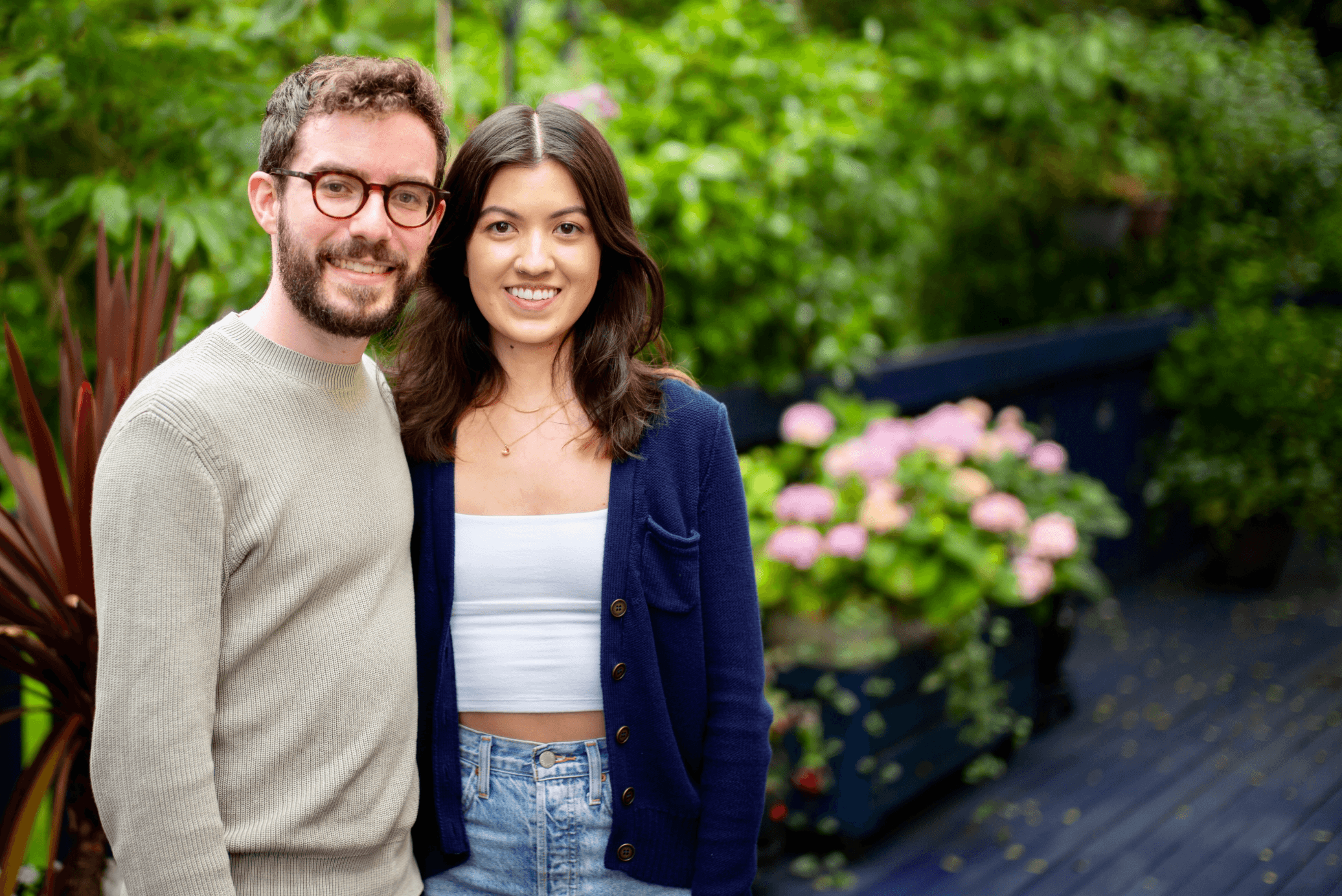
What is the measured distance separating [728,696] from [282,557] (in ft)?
2.01

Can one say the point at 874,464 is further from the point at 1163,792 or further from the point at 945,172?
the point at 945,172

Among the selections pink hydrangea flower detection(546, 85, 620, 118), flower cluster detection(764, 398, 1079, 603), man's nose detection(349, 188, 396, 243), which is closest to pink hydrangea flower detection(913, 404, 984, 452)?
flower cluster detection(764, 398, 1079, 603)

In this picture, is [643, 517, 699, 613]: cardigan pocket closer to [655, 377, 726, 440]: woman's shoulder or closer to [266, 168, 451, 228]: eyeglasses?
[655, 377, 726, 440]: woman's shoulder

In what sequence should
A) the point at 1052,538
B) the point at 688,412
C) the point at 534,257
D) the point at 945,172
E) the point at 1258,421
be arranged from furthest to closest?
the point at 945,172
the point at 1258,421
the point at 1052,538
the point at 688,412
the point at 534,257

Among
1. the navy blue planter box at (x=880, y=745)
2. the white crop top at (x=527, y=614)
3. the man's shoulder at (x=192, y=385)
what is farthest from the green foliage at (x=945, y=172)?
the man's shoulder at (x=192, y=385)

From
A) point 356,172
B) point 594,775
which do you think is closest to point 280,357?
point 356,172

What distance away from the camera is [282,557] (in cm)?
116

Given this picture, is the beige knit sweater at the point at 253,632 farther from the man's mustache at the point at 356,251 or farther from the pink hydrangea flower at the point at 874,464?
the pink hydrangea flower at the point at 874,464

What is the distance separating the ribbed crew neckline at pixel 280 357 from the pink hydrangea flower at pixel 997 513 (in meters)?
2.36

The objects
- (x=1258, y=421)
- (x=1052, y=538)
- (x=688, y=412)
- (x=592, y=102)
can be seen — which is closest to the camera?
(x=688, y=412)

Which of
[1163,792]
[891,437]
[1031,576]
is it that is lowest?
[1163,792]

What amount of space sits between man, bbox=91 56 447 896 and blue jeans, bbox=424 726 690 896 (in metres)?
0.13

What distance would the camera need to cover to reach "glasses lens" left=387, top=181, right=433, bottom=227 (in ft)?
3.92

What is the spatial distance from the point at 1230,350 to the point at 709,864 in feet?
16.9
